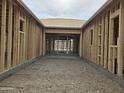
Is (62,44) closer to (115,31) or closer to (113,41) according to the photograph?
(115,31)

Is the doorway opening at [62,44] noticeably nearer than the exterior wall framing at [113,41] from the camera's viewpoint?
No

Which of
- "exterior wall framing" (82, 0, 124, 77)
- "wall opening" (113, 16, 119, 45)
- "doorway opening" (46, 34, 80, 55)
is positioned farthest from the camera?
"doorway opening" (46, 34, 80, 55)

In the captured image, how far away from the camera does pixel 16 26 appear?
866 centimetres

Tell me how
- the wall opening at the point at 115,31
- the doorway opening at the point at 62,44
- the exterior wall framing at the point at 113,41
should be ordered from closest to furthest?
the exterior wall framing at the point at 113,41 → the wall opening at the point at 115,31 → the doorway opening at the point at 62,44

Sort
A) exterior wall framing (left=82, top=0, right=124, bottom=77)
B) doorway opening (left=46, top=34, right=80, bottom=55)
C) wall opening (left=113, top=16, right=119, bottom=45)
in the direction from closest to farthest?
exterior wall framing (left=82, top=0, right=124, bottom=77)
wall opening (left=113, top=16, right=119, bottom=45)
doorway opening (left=46, top=34, right=80, bottom=55)

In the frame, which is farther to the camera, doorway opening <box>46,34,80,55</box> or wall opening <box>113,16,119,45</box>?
doorway opening <box>46,34,80,55</box>

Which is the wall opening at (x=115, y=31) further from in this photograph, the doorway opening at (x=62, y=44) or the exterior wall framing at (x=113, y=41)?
the doorway opening at (x=62, y=44)

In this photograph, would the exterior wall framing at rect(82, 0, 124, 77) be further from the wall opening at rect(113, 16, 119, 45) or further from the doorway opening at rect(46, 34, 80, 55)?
the doorway opening at rect(46, 34, 80, 55)

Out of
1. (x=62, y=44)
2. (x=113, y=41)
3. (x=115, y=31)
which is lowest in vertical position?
(x=113, y=41)

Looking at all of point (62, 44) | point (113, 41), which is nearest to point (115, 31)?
point (113, 41)

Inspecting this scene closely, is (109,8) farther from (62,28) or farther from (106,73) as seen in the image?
(62,28)

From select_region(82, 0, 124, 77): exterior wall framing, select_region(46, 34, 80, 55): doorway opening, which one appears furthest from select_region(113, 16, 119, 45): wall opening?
select_region(46, 34, 80, 55): doorway opening

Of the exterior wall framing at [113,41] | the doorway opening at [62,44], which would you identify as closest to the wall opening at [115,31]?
the exterior wall framing at [113,41]

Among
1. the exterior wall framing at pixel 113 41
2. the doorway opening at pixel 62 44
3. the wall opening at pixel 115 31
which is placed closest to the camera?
the exterior wall framing at pixel 113 41
